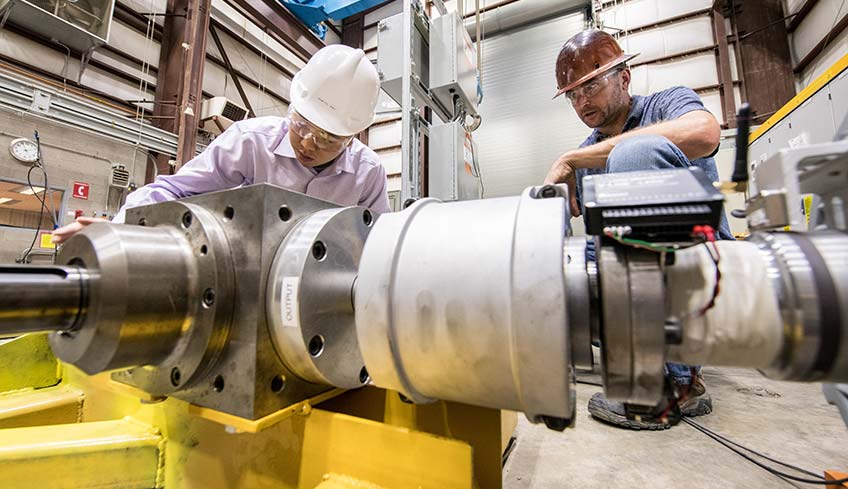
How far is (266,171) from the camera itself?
3.87 ft

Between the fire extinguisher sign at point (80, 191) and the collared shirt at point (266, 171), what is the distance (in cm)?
246

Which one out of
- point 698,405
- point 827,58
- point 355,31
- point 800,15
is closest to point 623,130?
point 698,405

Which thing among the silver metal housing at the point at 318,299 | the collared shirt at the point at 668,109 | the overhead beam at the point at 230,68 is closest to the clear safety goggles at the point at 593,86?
the collared shirt at the point at 668,109

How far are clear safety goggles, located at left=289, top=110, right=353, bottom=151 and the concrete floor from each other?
3.19 ft

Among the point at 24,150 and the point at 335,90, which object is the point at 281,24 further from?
the point at 335,90

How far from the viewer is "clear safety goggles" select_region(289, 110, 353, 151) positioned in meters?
1.09

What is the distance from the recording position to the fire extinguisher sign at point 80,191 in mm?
2742

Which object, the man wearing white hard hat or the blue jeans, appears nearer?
the blue jeans

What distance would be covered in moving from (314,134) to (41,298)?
33.3 inches

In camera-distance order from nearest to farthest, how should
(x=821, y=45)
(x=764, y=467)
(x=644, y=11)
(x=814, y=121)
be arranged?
(x=764, y=467)
(x=814, y=121)
(x=821, y=45)
(x=644, y=11)

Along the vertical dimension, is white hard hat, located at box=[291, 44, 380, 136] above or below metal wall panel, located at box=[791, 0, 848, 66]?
below

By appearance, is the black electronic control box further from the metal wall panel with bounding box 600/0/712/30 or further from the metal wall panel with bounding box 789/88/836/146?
the metal wall panel with bounding box 600/0/712/30

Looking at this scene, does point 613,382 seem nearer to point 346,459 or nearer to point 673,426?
point 346,459

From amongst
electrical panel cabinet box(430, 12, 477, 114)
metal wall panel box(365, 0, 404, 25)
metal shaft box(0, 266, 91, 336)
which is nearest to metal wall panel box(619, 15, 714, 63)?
electrical panel cabinet box(430, 12, 477, 114)
